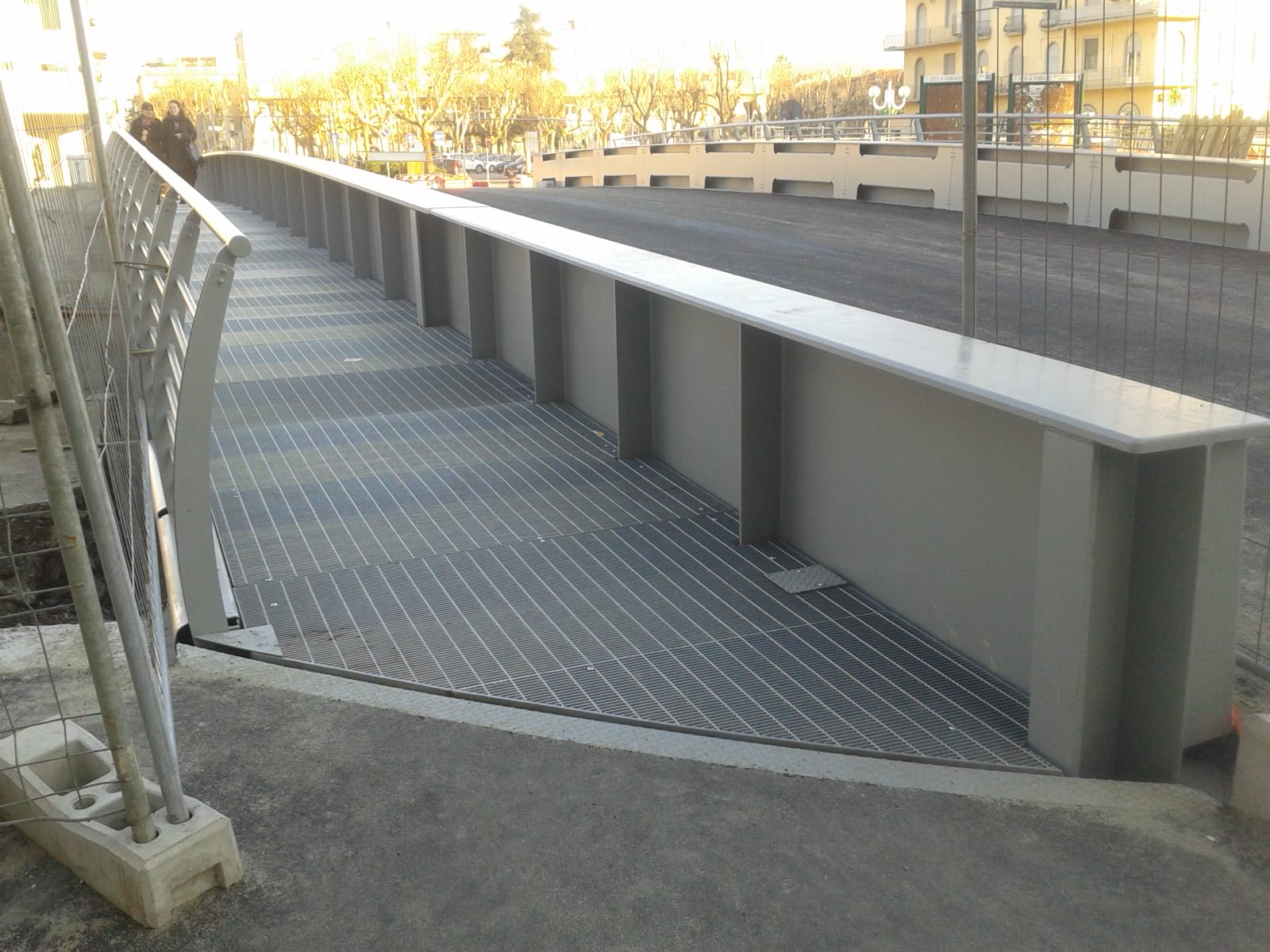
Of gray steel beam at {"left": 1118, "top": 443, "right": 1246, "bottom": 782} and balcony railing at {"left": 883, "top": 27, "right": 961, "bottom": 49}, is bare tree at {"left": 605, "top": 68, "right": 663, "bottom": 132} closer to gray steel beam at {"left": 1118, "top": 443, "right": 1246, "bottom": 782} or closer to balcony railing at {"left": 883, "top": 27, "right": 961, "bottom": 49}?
balcony railing at {"left": 883, "top": 27, "right": 961, "bottom": 49}

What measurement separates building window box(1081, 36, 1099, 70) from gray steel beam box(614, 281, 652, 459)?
265 centimetres

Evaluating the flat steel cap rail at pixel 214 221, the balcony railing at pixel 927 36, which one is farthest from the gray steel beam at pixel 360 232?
the balcony railing at pixel 927 36

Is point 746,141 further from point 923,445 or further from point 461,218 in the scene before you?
point 923,445

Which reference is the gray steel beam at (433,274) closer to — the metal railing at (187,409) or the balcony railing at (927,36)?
the metal railing at (187,409)

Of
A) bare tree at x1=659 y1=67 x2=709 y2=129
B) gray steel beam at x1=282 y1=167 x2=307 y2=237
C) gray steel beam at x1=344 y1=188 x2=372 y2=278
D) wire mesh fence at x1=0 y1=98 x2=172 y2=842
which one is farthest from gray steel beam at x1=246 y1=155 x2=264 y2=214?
bare tree at x1=659 y1=67 x2=709 y2=129

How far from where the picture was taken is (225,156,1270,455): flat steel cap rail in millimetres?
3363

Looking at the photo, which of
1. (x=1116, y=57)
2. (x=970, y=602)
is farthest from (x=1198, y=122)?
(x=970, y=602)

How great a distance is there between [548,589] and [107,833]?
262cm

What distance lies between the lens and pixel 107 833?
2.85m

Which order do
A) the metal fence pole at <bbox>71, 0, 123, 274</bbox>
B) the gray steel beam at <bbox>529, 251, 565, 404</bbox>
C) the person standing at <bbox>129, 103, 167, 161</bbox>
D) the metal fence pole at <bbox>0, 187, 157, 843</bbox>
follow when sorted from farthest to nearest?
1. the person standing at <bbox>129, 103, 167, 161</bbox>
2. the gray steel beam at <bbox>529, 251, 565, 404</bbox>
3. the metal fence pole at <bbox>71, 0, 123, 274</bbox>
4. the metal fence pole at <bbox>0, 187, 157, 843</bbox>

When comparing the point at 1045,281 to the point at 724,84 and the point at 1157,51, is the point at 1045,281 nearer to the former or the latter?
the point at 1157,51

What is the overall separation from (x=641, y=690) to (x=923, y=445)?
1.45m

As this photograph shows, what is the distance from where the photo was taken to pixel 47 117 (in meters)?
6.27

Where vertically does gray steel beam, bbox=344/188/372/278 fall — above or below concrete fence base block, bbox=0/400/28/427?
above
